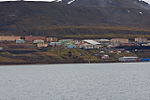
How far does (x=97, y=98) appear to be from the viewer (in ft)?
181

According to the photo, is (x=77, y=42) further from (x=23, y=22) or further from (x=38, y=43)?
(x=23, y=22)

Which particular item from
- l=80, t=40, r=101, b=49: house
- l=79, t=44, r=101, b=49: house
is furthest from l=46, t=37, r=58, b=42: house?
l=79, t=44, r=101, b=49: house

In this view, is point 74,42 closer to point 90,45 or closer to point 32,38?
point 90,45

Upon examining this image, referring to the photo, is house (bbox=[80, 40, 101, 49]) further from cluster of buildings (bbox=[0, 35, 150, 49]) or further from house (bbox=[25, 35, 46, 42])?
house (bbox=[25, 35, 46, 42])

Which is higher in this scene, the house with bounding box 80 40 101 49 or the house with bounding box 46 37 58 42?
the house with bounding box 46 37 58 42

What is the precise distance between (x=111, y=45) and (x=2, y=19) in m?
60.8

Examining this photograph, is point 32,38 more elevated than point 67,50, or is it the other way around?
point 32,38

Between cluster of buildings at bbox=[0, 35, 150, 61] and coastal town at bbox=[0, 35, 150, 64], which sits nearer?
coastal town at bbox=[0, 35, 150, 64]

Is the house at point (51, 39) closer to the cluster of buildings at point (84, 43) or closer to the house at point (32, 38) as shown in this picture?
the cluster of buildings at point (84, 43)

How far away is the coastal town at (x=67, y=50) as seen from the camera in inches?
5047

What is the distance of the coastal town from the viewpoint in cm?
12820

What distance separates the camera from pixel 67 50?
138m

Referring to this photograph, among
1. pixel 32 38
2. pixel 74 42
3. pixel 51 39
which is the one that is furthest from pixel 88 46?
pixel 32 38

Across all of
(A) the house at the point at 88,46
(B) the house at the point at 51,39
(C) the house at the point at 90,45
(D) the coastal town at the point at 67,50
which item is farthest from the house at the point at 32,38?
(A) the house at the point at 88,46
